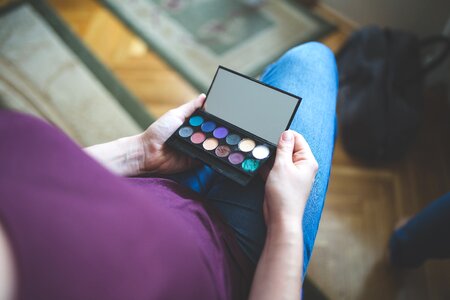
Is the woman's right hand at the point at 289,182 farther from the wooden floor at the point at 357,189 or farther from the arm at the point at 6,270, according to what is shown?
the wooden floor at the point at 357,189

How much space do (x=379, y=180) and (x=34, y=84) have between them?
1269mm

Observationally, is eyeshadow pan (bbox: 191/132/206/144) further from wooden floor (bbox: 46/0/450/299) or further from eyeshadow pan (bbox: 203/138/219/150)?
wooden floor (bbox: 46/0/450/299)

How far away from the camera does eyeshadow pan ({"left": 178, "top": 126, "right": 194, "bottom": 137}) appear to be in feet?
1.97

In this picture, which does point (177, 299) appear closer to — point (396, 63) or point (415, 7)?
point (396, 63)

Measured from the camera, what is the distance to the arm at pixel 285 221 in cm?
42

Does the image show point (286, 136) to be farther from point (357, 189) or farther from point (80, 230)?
point (357, 189)

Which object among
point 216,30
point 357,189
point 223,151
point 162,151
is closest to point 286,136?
point 223,151

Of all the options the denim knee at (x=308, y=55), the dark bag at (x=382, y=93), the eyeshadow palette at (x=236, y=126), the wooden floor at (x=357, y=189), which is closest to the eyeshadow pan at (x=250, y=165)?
the eyeshadow palette at (x=236, y=126)

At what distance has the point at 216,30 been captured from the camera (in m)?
1.36

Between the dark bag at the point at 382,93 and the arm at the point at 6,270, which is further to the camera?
the dark bag at the point at 382,93

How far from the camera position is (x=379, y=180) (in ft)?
3.35

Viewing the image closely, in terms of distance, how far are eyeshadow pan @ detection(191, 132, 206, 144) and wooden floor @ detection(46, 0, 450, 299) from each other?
1.70ft

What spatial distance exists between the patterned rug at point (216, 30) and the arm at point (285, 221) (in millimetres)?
743

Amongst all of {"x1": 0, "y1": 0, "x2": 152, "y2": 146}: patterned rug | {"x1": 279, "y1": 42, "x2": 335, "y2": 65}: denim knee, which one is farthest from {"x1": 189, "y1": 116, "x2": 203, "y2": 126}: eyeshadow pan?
{"x1": 0, "y1": 0, "x2": 152, "y2": 146}: patterned rug
